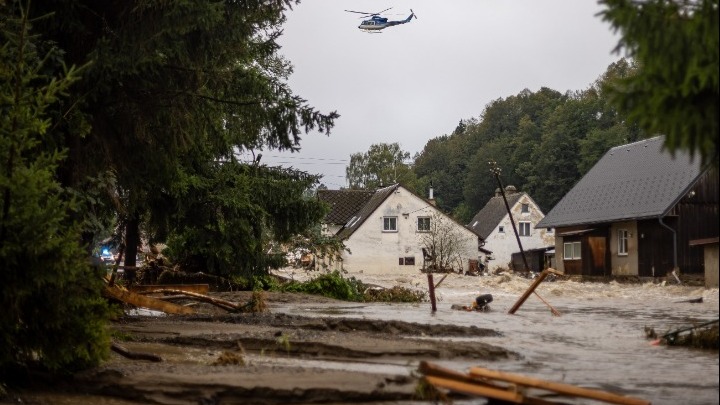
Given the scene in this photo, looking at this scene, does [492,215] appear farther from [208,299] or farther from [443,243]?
[208,299]

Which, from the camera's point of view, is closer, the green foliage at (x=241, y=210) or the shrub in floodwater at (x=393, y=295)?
the green foliage at (x=241, y=210)

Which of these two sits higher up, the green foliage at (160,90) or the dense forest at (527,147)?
the dense forest at (527,147)

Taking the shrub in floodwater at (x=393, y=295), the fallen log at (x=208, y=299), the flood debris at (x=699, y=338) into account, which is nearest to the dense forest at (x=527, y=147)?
the shrub in floodwater at (x=393, y=295)

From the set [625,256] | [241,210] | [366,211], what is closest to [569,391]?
[241,210]

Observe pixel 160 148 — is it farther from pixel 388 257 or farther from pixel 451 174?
pixel 451 174

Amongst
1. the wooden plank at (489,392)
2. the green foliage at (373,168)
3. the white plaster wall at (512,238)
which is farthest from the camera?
the green foliage at (373,168)

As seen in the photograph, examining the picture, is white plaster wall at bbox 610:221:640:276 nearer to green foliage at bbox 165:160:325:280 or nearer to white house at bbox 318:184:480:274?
white house at bbox 318:184:480:274

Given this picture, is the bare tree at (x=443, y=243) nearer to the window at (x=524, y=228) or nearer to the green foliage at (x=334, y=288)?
the window at (x=524, y=228)
